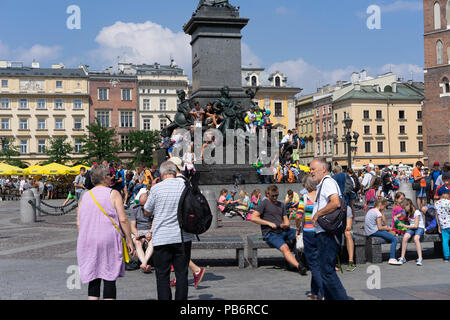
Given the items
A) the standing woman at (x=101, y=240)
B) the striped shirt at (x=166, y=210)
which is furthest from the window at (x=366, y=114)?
the standing woman at (x=101, y=240)

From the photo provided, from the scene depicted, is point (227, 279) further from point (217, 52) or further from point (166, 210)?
point (217, 52)

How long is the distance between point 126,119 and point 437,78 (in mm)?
45181

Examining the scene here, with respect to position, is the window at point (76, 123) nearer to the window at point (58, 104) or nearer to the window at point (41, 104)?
the window at point (58, 104)

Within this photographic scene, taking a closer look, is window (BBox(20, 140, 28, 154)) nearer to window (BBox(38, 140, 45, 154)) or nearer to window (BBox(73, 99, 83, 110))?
window (BBox(38, 140, 45, 154))

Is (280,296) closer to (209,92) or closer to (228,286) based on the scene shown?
(228,286)

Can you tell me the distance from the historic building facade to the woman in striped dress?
3046 inches

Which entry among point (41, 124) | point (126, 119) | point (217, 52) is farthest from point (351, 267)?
point (41, 124)

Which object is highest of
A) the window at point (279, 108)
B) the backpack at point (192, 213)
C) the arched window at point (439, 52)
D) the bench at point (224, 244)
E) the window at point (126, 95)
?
the arched window at point (439, 52)

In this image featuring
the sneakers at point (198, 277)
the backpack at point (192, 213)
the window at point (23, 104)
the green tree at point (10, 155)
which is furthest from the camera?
the window at point (23, 104)

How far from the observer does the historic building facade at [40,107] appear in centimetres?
8250

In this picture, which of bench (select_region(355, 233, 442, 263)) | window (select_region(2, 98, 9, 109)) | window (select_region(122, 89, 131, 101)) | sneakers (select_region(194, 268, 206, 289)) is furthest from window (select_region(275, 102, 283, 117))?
sneakers (select_region(194, 268, 206, 289))

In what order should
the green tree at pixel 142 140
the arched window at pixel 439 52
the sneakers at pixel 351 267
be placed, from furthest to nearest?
the green tree at pixel 142 140 < the arched window at pixel 439 52 < the sneakers at pixel 351 267

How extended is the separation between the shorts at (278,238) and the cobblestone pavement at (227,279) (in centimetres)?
49

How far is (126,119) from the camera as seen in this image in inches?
3420
